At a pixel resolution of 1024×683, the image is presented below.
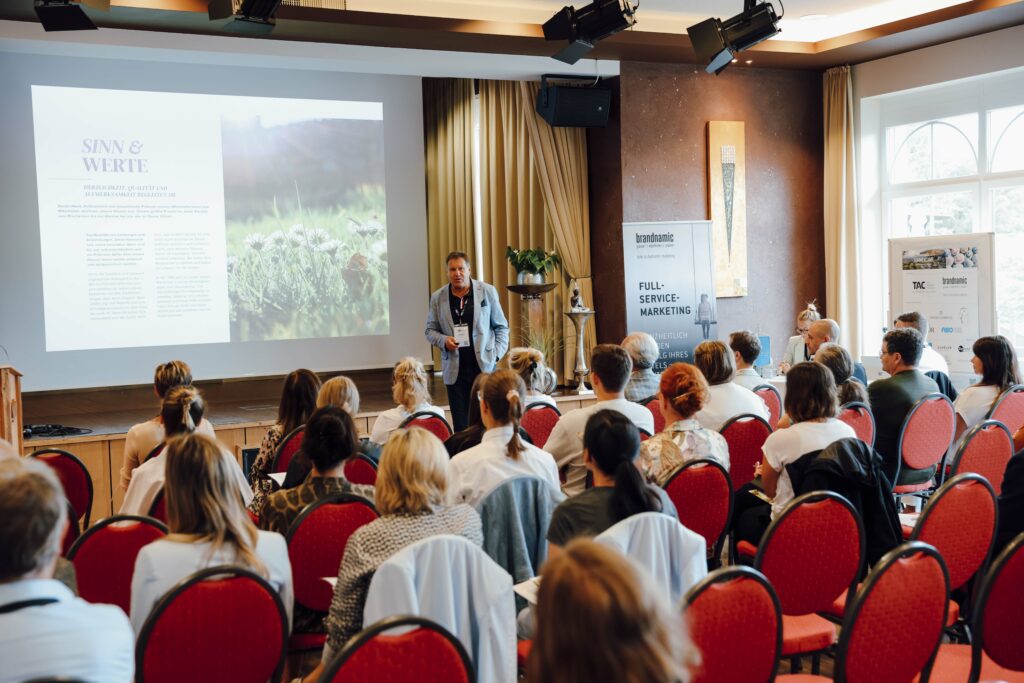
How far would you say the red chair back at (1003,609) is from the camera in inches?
86.6

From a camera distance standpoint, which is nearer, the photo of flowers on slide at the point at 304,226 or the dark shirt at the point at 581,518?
the dark shirt at the point at 581,518

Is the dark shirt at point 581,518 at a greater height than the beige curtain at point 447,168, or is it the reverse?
the beige curtain at point 447,168

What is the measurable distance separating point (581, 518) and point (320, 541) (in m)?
0.87

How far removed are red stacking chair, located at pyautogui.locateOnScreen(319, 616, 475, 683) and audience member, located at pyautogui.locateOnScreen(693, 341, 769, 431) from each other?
9.04 feet

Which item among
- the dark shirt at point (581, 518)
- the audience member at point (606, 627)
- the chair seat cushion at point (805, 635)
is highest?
the audience member at point (606, 627)

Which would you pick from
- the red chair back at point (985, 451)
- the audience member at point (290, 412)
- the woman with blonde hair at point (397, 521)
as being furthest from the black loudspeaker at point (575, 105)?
the woman with blonde hair at point (397, 521)

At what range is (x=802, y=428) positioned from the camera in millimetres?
3354

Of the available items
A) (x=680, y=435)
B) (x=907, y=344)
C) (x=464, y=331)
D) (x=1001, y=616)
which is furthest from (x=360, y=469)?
(x=464, y=331)

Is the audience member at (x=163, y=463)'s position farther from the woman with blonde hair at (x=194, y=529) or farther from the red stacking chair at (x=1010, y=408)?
the red stacking chair at (x=1010, y=408)

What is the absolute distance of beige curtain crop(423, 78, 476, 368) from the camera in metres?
9.59

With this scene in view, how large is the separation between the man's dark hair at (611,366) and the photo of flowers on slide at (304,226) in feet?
16.2

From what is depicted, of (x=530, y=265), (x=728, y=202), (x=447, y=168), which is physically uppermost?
(x=447, y=168)

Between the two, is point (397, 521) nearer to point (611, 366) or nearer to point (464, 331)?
point (611, 366)

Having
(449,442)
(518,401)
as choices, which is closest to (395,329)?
(449,442)
